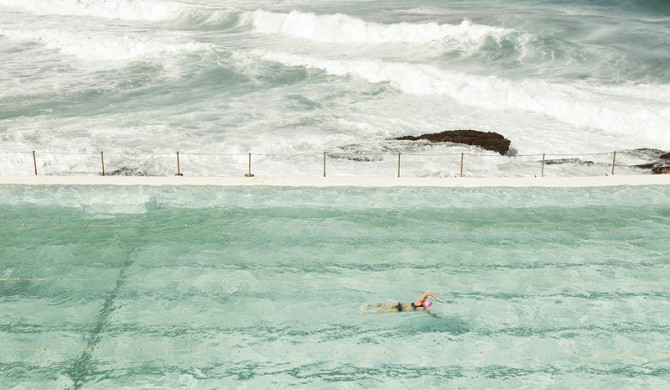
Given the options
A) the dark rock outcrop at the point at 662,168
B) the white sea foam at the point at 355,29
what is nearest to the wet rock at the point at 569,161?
the dark rock outcrop at the point at 662,168

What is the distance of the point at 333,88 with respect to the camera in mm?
38156

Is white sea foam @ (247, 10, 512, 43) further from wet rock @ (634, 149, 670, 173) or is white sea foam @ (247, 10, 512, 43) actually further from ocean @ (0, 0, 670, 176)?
wet rock @ (634, 149, 670, 173)

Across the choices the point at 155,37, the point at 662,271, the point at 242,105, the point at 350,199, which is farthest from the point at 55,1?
the point at 662,271

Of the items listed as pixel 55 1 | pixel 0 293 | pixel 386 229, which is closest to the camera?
pixel 0 293

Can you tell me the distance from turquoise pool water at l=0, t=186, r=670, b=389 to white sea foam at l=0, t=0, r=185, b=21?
4791 centimetres

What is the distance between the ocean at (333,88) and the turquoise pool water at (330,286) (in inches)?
169

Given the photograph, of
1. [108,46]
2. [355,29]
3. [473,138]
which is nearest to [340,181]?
[473,138]

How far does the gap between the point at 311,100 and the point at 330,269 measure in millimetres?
19540

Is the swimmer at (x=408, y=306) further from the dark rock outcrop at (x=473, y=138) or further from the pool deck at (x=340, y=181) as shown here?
the dark rock outcrop at (x=473, y=138)

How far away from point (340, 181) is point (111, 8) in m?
53.9

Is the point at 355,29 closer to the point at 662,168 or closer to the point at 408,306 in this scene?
the point at 662,168

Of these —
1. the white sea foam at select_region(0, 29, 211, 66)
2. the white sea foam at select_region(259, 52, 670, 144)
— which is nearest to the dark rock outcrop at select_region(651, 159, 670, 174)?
the white sea foam at select_region(259, 52, 670, 144)

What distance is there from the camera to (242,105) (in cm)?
3434

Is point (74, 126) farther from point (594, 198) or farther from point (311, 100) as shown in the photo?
point (594, 198)
